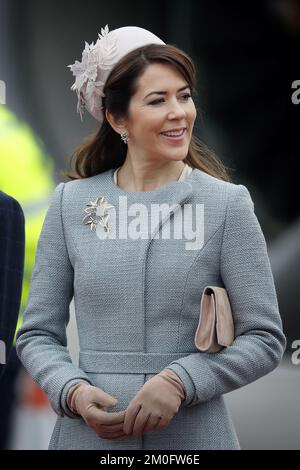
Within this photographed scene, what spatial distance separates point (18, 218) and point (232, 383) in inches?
40.9

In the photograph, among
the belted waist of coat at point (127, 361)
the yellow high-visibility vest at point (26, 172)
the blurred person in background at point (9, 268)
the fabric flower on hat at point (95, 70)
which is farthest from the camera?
the yellow high-visibility vest at point (26, 172)

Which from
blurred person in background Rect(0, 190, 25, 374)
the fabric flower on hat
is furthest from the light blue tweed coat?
blurred person in background Rect(0, 190, 25, 374)

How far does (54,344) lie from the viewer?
2.12 meters

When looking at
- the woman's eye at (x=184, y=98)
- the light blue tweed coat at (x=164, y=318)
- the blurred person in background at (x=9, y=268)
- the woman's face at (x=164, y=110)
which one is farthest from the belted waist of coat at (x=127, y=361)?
the blurred person in background at (x=9, y=268)

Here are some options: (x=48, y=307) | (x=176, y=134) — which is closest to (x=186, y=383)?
(x=48, y=307)

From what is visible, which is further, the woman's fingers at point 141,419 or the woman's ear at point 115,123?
the woman's ear at point 115,123

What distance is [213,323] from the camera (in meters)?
1.95

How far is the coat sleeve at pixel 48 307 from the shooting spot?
2088mm

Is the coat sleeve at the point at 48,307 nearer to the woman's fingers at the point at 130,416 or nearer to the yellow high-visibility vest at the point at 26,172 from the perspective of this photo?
the woman's fingers at the point at 130,416

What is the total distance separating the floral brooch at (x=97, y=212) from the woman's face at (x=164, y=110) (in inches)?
6.9

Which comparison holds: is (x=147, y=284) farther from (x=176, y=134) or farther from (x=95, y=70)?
(x=95, y=70)

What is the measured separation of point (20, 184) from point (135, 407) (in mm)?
1259

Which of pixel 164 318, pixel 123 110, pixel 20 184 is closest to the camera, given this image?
pixel 164 318

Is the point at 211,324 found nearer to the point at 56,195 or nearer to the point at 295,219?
the point at 56,195
